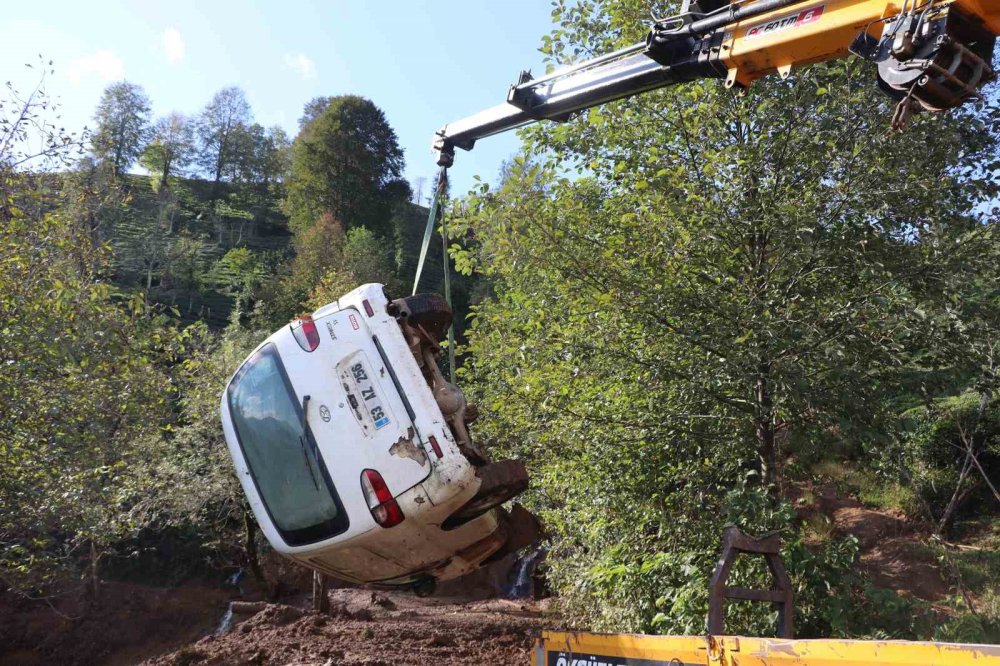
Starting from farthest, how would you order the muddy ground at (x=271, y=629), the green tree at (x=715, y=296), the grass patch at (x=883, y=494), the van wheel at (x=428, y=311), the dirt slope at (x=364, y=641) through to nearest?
the grass patch at (x=883, y=494) < the muddy ground at (x=271, y=629) < the dirt slope at (x=364, y=641) < the green tree at (x=715, y=296) < the van wheel at (x=428, y=311)

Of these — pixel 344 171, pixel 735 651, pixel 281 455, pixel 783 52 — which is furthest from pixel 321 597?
pixel 344 171

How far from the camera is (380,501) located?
533cm

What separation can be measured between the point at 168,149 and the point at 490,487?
60.4 metres

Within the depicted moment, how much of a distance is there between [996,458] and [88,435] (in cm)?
1565

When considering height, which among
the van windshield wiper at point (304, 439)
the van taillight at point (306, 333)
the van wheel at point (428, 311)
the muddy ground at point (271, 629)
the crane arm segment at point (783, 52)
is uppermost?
the crane arm segment at point (783, 52)

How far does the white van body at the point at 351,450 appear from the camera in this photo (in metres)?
5.36

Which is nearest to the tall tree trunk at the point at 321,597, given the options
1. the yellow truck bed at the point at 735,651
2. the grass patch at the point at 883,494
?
the yellow truck bed at the point at 735,651

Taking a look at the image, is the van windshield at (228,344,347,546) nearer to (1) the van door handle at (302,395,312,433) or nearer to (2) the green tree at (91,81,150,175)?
(1) the van door handle at (302,395,312,433)

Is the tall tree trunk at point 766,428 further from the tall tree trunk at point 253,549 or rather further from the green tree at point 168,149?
the green tree at point 168,149

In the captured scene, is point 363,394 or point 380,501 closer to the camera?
point 380,501

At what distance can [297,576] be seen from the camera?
1730 cm

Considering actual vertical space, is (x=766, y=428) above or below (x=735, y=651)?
below

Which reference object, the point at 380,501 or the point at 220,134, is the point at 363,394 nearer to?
the point at 380,501

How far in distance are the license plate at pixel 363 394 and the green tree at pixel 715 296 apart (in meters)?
2.32
